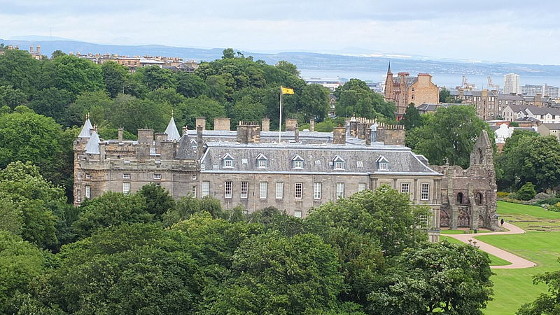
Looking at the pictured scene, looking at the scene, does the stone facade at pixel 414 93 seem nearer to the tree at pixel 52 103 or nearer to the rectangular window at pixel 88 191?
the tree at pixel 52 103

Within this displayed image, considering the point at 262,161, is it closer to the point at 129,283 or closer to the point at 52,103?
the point at 129,283

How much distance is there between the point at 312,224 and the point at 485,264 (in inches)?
352

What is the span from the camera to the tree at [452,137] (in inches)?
4038

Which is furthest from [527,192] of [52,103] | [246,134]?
[52,103]

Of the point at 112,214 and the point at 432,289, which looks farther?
the point at 112,214

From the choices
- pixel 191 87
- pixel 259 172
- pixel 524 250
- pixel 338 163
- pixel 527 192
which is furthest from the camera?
pixel 191 87

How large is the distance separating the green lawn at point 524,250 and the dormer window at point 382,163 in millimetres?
10549

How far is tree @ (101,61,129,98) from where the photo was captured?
464ft

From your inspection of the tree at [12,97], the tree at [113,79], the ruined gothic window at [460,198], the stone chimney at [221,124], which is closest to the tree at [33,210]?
the stone chimney at [221,124]

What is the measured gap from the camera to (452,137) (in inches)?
4060

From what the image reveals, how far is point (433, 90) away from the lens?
179250mm

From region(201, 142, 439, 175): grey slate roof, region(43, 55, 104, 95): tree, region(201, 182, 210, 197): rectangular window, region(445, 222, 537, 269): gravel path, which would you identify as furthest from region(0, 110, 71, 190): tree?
region(43, 55, 104, 95): tree

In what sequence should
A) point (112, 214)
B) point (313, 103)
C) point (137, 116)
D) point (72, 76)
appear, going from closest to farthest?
point (112, 214) < point (137, 116) < point (72, 76) < point (313, 103)

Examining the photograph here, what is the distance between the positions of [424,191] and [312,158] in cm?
779
